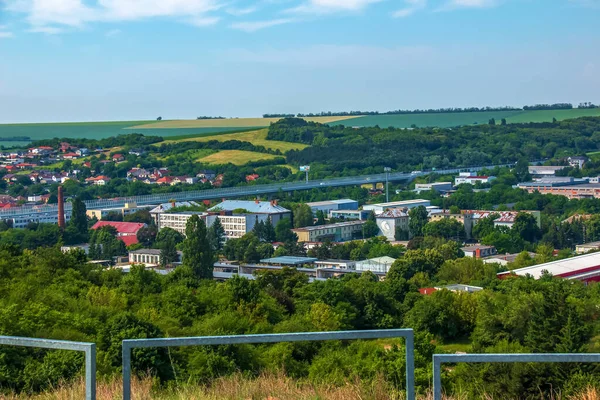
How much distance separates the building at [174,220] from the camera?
45594mm

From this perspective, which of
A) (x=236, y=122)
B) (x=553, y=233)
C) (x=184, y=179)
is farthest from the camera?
(x=236, y=122)

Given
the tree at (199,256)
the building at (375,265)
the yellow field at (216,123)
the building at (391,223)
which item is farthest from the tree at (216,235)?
the yellow field at (216,123)

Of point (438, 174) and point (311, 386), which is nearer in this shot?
point (311, 386)

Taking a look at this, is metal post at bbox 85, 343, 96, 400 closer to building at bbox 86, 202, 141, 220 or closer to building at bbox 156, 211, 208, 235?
building at bbox 156, 211, 208, 235

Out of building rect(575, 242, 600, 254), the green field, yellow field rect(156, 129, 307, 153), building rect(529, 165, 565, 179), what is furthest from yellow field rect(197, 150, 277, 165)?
the green field

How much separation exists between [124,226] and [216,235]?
6212 mm

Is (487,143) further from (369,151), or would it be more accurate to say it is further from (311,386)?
(311,386)

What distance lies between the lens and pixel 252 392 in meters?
4.76

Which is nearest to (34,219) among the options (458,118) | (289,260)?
(289,260)

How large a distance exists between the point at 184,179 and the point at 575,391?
6389 cm

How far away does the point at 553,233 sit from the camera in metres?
39.3

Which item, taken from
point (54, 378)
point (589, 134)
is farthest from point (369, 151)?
point (54, 378)

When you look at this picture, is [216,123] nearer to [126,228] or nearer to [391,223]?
[126,228]

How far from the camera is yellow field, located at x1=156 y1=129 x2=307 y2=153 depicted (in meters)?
88.1
